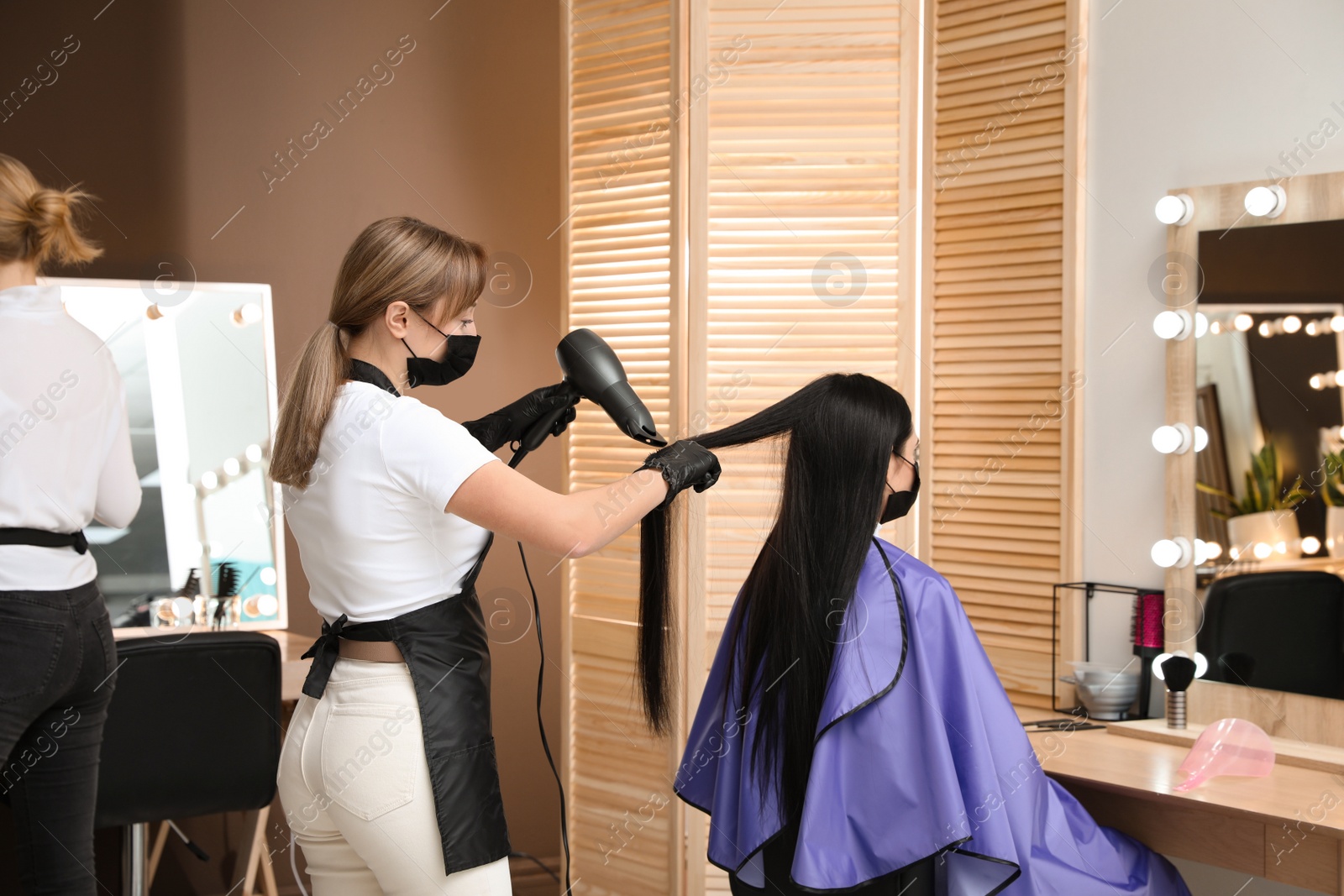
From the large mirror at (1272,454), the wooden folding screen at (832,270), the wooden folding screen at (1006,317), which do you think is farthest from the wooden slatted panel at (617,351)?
the large mirror at (1272,454)

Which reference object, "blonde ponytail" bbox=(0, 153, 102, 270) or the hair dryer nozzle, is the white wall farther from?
"blonde ponytail" bbox=(0, 153, 102, 270)

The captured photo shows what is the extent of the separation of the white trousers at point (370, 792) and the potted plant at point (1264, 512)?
165cm

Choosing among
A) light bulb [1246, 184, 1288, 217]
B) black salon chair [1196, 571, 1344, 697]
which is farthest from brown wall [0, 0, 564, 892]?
light bulb [1246, 184, 1288, 217]

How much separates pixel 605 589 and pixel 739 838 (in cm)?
115

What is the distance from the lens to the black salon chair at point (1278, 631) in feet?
6.66

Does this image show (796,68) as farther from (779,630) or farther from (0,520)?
(0,520)

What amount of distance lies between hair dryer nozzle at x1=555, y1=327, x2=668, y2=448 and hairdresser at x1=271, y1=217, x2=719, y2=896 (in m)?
0.07

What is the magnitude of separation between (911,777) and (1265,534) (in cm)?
106

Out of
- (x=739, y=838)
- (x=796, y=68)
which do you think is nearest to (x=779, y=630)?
(x=739, y=838)

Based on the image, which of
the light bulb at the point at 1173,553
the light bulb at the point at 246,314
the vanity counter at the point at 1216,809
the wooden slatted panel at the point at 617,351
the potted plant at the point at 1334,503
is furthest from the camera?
the light bulb at the point at 246,314

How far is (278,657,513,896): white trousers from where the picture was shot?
120cm

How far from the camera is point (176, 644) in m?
2.12

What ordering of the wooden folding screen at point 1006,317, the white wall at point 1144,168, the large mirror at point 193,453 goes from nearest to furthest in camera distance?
1. the white wall at point 1144,168
2. the wooden folding screen at point 1006,317
3. the large mirror at point 193,453

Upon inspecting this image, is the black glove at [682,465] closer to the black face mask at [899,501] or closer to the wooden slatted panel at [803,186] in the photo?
the black face mask at [899,501]
